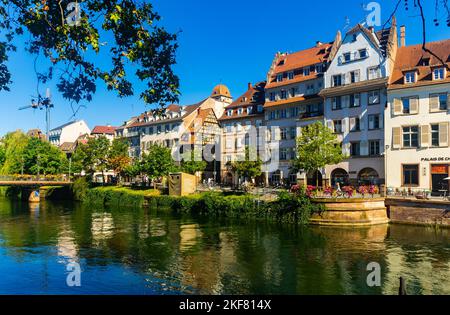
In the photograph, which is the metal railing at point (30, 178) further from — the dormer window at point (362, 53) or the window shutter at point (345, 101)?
the dormer window at point (362, 53)

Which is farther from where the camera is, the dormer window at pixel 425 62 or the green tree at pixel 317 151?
the dormer window at pixel 425 62

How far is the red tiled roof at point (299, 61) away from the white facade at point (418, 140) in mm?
14977

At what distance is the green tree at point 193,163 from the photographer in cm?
6276

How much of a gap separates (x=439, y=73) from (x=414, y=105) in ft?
13.2

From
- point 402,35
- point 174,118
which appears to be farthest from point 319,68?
point 174,118

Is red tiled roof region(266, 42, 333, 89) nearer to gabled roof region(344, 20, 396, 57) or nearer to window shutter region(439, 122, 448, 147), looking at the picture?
gabled roof region(344, 20, 396, 57)

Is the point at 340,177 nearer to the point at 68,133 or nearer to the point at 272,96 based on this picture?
the point at 272,96

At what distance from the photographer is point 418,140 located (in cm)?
4119

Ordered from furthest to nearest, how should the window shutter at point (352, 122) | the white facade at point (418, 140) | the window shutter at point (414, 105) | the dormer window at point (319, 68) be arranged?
the dormer window at point (319, 68) → the window shutter at point (352, 122) → the window shutter at point (414, 105) → the white facade at point (418, 140)

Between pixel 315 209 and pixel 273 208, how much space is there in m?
4.79

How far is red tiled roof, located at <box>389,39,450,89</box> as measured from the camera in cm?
4154

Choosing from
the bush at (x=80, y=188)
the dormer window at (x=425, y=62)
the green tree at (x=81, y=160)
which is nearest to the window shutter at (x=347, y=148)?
the dormer window at (x=425, y=62)

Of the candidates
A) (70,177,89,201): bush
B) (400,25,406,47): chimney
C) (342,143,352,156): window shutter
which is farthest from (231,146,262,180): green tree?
(70,177,89,201): bush

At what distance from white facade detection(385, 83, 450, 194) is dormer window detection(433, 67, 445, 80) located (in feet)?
2.80
